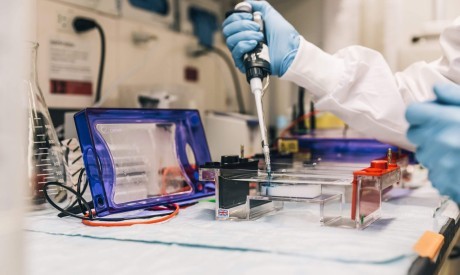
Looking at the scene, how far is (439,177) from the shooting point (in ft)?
2.28

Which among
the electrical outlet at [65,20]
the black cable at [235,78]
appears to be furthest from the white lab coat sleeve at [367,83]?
the black cable at [235,78]

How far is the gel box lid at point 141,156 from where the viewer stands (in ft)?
2.92

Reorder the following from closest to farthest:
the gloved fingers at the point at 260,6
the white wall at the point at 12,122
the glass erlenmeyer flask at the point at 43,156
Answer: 1. the white wall at the point at 12,122
2. the glass erlenmeyer flask at the point at 43,156
3. the gloved fingers at the point at 260,6

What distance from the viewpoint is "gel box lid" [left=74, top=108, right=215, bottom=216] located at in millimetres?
891

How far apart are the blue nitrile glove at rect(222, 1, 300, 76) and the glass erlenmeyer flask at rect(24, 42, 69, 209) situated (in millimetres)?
422

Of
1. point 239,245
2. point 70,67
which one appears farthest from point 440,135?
point 70,67

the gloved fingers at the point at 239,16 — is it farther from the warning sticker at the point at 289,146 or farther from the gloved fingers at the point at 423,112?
the gloved fingers at the point at 423,112

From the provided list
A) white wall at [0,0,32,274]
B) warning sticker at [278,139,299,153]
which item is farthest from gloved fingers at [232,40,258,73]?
white wall at [0,0,32,274]

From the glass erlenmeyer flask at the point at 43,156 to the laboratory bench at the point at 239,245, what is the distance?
59 millimetres

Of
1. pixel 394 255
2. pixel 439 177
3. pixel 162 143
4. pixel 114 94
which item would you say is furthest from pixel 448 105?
pixel 114 94

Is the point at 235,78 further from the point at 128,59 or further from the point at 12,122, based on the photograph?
the point at 12,122

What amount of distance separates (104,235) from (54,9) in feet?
2.64

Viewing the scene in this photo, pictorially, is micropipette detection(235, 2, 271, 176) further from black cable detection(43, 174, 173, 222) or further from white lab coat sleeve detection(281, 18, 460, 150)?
black cable detection(43, 174, 173, 222)

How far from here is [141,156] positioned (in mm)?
1018
